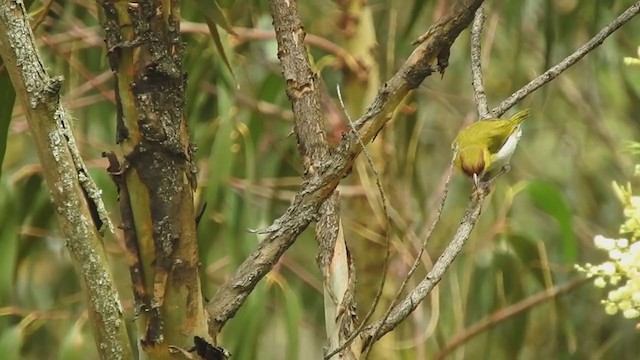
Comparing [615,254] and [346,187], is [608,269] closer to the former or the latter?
[615,254]

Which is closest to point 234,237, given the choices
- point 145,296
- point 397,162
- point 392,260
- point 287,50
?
point 392,260

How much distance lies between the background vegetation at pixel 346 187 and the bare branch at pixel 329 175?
0.39 meters

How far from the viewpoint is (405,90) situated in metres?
0.75

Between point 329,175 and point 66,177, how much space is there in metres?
0.20

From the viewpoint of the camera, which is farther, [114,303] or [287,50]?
[287,50]

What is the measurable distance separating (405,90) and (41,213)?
1154 mm

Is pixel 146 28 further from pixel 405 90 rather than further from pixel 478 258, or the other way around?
pixel 478 258

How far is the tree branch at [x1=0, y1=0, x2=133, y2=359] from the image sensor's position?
0.69 meters

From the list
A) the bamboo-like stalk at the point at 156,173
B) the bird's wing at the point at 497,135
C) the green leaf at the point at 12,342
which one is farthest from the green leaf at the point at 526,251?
the bamboo-like stalk at the point at 156,173

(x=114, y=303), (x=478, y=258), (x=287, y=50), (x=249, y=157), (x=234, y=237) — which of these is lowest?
(x=114, y=303)

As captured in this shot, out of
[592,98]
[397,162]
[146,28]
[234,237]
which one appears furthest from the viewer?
[592,98]

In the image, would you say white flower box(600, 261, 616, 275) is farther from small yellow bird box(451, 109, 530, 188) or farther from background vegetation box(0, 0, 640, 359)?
background vegetation box(0, 0, 640, 359)

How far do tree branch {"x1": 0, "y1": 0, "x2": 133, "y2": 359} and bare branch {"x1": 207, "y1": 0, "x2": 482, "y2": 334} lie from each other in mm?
80

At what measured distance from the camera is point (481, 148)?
99 cm
